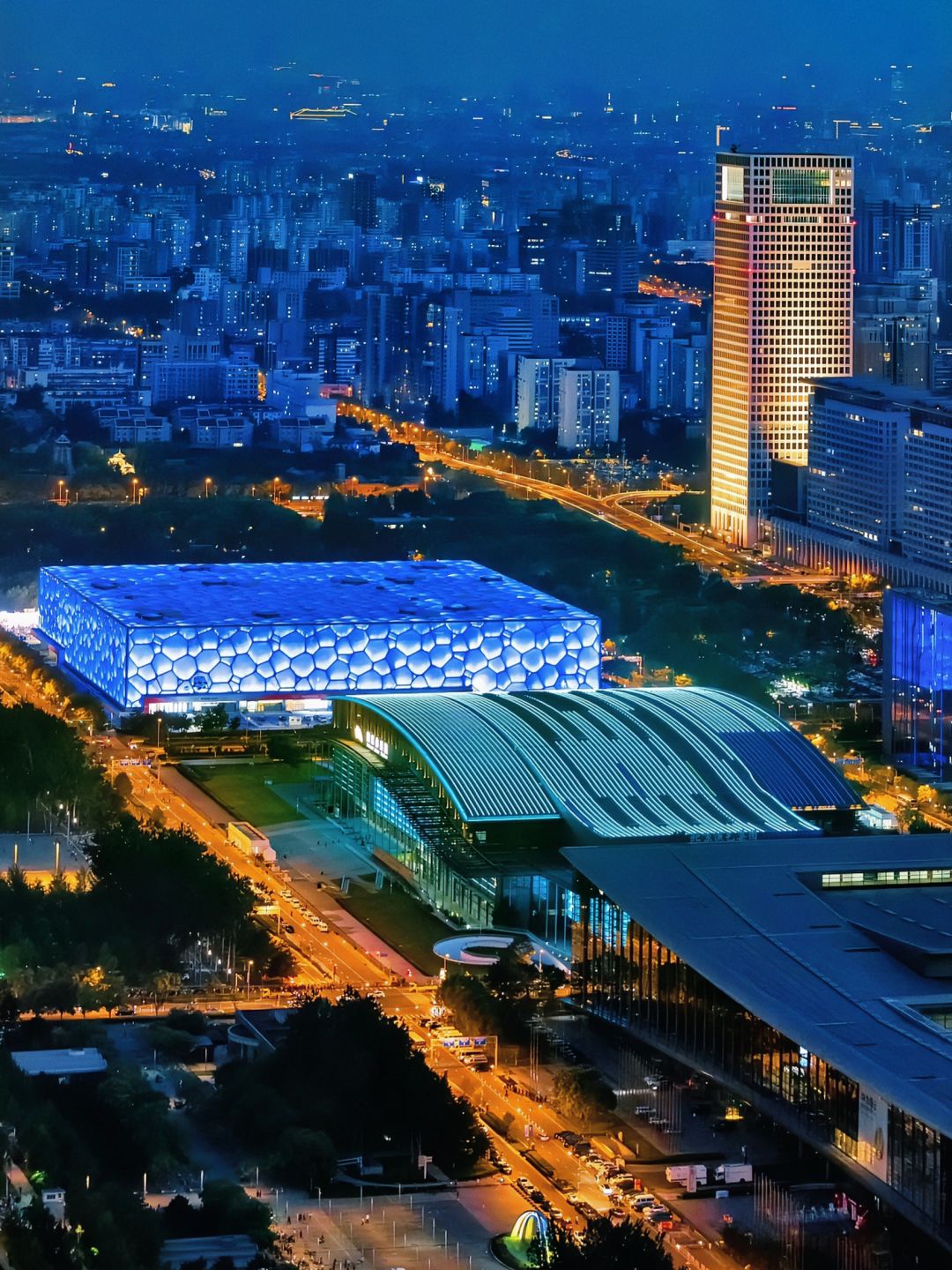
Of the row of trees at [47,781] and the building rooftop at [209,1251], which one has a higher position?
the row of trees at [47,781]

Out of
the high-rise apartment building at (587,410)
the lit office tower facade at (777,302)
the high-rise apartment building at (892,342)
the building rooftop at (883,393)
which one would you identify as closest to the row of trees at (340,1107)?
the building rooftop at (883,393)

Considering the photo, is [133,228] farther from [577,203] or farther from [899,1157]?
[899,1157]

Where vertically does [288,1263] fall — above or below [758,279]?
below

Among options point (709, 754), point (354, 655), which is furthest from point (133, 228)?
point (709, 754)

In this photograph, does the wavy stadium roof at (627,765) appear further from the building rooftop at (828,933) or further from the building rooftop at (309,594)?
the building rooftop at (309,594)

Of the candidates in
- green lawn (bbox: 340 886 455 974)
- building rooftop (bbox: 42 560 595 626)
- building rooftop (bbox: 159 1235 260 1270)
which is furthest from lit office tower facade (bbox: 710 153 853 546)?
building rooftop (bbox: 159 1235 260 1270)

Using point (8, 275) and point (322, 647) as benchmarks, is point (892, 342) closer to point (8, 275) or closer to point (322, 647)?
point (322, 647)
